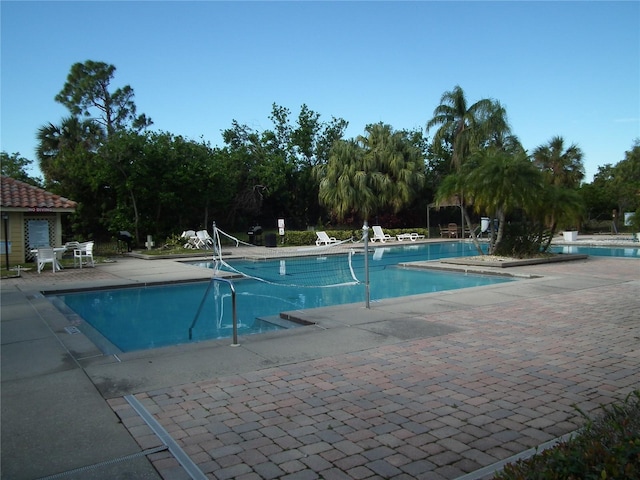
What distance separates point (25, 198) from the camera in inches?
747

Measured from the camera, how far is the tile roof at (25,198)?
1833cm

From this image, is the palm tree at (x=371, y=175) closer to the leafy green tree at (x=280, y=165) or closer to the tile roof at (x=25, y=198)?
the leafy green tree at (x=280, y=165)

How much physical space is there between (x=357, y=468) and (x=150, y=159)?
77.1ft

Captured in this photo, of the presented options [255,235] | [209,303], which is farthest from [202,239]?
[209,303]

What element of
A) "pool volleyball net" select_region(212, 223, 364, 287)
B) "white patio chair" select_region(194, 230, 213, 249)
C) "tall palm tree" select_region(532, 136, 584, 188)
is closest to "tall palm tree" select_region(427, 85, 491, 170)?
"tall palm tree" select_region(532, 136, 584, 188)

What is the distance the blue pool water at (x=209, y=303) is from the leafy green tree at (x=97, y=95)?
Result: 27.6 metres

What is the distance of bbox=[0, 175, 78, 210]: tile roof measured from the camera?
18328mm

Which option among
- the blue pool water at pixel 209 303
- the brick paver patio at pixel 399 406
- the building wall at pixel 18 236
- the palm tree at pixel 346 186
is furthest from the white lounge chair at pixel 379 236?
the brick paver patio at pixel 399 406

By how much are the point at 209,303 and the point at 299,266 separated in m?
7.68

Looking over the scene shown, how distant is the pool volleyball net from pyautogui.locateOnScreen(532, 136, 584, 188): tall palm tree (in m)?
19.0

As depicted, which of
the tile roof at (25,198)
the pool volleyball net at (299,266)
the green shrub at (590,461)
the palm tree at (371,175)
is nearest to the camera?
the green shrub at (590,461)

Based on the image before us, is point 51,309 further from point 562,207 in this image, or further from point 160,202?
point 160,202

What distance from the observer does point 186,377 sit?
480cm

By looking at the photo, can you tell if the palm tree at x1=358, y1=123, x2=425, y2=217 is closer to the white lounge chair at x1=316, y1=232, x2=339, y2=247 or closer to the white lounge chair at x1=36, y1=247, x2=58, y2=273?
the white lounge chair at x1=316, y1=232, x2=339, y2=247
